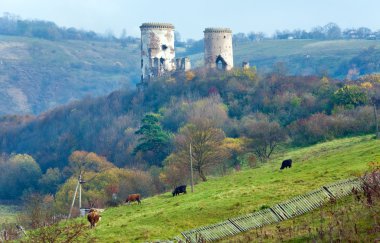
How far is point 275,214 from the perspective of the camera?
23984 mm

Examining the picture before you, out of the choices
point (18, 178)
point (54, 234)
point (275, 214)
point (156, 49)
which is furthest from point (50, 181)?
point (54, 234)

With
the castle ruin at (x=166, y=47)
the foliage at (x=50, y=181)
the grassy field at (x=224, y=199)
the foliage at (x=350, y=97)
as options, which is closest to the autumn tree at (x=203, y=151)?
the grassy field at (x=224, y=199)

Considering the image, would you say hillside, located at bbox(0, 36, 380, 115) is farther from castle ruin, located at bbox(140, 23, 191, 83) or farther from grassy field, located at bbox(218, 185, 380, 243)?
grassy field, located at bbox(218, 185, 380, 243)

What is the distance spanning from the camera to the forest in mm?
51438

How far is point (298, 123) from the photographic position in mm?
56594

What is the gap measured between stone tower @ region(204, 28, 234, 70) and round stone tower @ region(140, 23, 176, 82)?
4032 millimetres

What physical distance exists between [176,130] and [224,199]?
43.3 meters

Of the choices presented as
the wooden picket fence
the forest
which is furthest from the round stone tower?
the wooden picket fence

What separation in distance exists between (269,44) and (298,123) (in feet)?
382

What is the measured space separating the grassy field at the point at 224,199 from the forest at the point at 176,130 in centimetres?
925

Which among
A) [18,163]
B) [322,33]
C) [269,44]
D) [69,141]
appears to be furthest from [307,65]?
[18,163]

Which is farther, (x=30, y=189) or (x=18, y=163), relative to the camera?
(x=18, y=163)

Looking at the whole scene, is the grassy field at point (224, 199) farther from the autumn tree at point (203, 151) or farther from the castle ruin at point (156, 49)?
the castle ruin at point (156, 49)

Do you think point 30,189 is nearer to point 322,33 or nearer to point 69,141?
point 69,141
